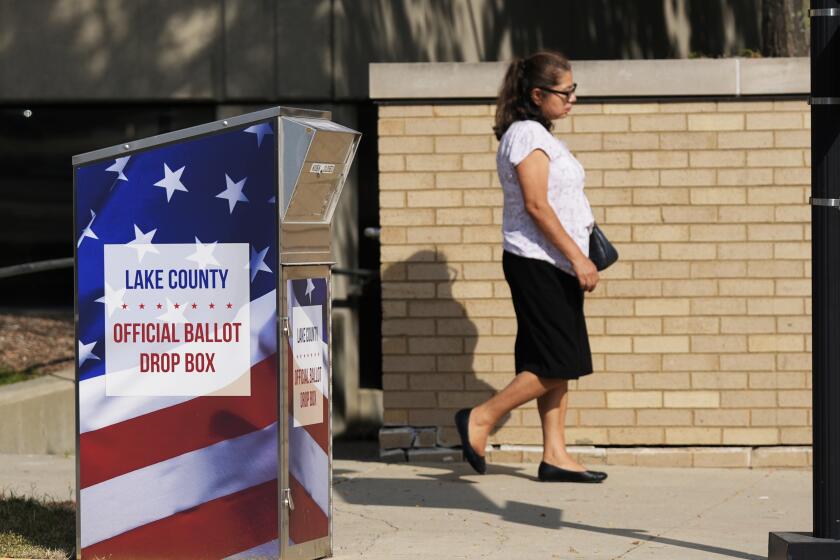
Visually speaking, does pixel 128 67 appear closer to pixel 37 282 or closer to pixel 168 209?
pixel 37 282

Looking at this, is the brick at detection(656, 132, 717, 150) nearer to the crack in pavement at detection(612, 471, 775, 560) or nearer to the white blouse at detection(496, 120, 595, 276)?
the white blouse at detection(496, 120, 595, 276)

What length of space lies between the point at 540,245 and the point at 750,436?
1.69 m

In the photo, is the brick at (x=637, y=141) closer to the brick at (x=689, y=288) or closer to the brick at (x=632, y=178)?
the brick at (x=632, y=178)

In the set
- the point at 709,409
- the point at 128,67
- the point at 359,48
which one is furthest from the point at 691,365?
the point at 128,67

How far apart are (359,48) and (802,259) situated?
4.40 meters

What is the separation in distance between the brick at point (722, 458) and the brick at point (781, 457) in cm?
5

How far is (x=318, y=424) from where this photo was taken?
4961 mm

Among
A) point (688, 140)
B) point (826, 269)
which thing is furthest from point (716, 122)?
point (826, 269)

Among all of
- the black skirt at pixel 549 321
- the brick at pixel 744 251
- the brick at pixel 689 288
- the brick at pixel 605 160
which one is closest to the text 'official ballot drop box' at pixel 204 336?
the black skirt at pixel 549 321

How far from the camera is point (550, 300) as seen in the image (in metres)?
6.39

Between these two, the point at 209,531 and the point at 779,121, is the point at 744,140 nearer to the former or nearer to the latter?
the point at 779,121

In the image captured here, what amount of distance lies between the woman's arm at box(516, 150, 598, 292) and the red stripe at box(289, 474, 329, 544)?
1852 millimetres

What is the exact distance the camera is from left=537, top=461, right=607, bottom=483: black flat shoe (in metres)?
6.64

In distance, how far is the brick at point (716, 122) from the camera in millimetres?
7238
